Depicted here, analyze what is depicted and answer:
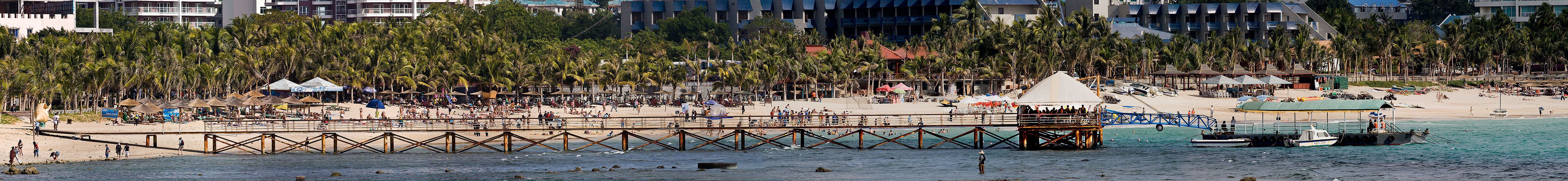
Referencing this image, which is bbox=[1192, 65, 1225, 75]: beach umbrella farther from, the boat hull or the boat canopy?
the boat canopy

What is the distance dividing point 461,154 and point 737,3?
104 m

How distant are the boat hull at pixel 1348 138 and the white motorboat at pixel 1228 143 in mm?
105

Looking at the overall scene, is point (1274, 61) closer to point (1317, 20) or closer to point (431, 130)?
point (1317, 20)

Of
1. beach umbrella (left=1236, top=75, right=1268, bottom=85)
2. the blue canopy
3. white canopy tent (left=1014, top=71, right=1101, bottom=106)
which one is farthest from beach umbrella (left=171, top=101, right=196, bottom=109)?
beach umbrella (left=1236, top=75, right=1268, bottom=85)

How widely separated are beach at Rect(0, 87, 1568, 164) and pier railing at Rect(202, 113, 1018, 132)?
1.94 m

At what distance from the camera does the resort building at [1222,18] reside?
148625 millimetres

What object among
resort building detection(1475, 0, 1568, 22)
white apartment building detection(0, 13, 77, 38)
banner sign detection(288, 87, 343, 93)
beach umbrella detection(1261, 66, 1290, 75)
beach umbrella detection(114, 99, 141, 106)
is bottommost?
beach umbrella detection(114, 99, 141, 106)

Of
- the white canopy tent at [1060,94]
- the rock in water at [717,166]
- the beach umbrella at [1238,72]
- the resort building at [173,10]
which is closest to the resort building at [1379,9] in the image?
the beach umbrella at [1238,72]

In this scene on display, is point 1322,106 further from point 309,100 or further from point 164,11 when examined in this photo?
point 164,11

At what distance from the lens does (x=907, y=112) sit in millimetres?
74750

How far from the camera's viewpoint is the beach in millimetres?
50125

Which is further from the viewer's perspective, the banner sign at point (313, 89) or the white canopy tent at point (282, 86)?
the white canopy tent at point (282, 86)

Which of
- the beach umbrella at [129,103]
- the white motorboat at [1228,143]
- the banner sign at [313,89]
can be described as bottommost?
the white motorboat at [1228,143]

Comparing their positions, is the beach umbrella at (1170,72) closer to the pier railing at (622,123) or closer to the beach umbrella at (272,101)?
the pier railing at (622,123)
